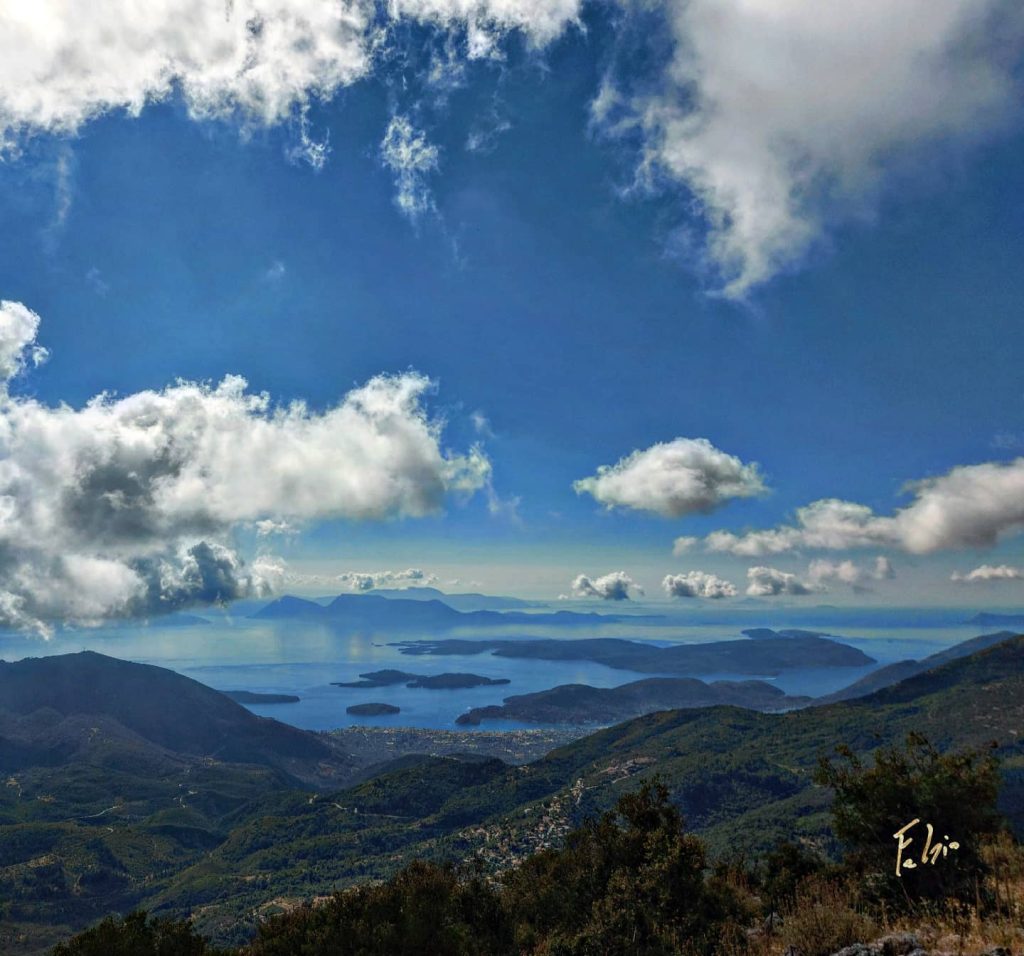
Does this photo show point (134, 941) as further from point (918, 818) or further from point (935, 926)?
point (918, 818)

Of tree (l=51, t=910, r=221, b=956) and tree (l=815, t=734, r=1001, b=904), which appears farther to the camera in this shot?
tree (l=51, t=910, r=221, b=956)

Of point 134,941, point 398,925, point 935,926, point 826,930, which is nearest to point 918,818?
point 935,926

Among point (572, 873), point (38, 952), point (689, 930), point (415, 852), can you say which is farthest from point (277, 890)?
point (689, 930)

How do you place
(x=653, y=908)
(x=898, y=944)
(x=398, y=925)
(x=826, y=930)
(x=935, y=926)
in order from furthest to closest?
(x=398, y=925)
(x=653, y=908)
(x=826, y=930)
(x=935, y=926)
(x=898, y=944)

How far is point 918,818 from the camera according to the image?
52.0 feet

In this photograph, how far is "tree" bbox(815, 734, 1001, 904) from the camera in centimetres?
1341

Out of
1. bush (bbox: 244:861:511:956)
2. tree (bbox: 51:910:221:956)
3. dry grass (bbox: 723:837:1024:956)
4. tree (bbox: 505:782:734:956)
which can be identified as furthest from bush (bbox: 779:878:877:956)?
tree (bbox: 51:910:221:956)

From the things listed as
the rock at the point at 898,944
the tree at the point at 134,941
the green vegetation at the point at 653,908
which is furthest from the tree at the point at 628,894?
the tree at the point at 134,941

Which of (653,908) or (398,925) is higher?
(653,908)

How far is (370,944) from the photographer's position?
1888 cm

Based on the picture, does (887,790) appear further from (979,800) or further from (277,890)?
(277,890)

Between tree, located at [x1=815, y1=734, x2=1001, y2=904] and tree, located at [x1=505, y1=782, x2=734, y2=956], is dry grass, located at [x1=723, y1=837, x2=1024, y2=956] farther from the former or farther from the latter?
tree, located at [x1=505, y1=782, x2=734, y2=956]

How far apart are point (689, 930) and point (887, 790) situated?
7.46 metres

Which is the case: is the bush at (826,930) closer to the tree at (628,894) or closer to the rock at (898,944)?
the rock at (898,944)
